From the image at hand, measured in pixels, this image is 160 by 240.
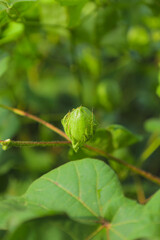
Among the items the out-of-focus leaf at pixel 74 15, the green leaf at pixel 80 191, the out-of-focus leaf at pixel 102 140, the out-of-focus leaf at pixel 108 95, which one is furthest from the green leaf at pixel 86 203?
the out-of-focus leaf at pixel 108 95

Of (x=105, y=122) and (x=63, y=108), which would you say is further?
(x=63, y=108)

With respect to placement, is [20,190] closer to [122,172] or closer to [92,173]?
[122,172]

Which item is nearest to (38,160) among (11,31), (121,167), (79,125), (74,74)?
(74,74)

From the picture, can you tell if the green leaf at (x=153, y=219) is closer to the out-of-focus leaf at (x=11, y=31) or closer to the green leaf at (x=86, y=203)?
the green leaf at (x=86, y=203)

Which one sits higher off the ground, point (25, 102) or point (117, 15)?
point (117, 15)

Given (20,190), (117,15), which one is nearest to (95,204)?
(20,190)

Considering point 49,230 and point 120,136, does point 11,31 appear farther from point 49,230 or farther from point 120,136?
point 49,230
